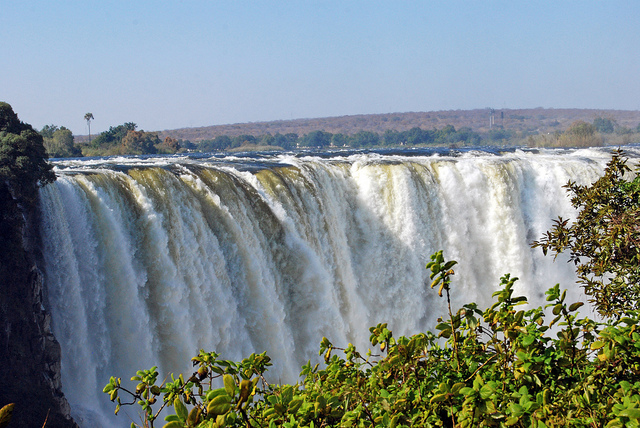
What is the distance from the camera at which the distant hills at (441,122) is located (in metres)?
141

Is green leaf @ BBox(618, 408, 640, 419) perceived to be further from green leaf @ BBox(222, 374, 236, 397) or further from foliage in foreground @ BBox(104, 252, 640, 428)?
green leaf @ BBox(222, 374, 236, 397)

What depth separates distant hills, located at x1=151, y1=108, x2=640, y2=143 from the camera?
141 metres

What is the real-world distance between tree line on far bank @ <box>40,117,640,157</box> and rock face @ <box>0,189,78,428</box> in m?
30.0

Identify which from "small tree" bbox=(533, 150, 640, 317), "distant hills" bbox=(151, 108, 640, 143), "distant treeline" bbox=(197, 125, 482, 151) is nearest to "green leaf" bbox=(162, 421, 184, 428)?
"small tree" bbox=(533, 150, 640, 317)

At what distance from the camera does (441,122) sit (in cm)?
15538

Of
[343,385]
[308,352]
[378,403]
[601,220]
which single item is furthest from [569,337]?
[308,352]

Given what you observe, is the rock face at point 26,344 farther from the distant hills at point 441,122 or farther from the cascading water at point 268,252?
the distant hills at point 441,122

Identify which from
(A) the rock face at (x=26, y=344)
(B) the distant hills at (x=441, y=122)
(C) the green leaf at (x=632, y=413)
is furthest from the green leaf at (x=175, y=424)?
(B) the distant hills at (x=441, y=122)

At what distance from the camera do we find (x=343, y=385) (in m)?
3.12

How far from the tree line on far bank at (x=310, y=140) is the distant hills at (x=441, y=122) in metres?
12.9

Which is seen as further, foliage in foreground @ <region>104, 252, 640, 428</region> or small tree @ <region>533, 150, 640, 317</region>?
small tree @ <region>533, 150, 640, 317</region>

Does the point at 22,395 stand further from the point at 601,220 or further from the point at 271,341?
the point at 601,220

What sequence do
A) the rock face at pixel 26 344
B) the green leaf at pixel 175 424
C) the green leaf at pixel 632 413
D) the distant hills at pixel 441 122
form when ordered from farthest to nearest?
the distant hills at pixel 441 122 < the rock face at pixel 26 344 < the green leaf at pixel 175 424 < the green leaf at pixel 632 413

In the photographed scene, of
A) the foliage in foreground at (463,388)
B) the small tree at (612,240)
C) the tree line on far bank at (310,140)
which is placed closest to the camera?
the foliage in foreground at (463,388)
